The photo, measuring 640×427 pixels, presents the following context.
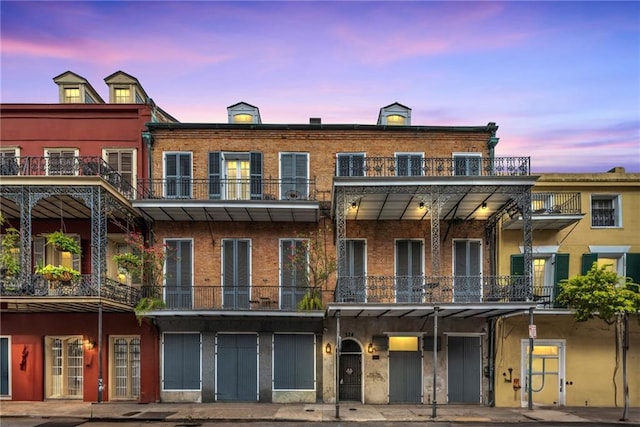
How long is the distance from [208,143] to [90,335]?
883 centimetres

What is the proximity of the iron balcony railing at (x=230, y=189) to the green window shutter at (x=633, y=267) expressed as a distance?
12.6 metres

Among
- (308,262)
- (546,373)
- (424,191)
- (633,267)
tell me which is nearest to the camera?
(424,191)

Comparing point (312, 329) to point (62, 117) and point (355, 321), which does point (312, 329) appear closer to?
point (355, 321)

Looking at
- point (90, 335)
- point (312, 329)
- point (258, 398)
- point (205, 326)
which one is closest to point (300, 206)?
point (312, 329)

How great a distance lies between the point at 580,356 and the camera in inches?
743

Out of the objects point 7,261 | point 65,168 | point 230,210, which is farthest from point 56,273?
point 230,210

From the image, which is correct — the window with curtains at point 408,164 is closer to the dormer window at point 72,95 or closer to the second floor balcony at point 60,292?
the second floor balcony at point 60,292

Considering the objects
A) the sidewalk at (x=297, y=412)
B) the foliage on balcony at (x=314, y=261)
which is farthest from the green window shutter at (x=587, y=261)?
the foliage on balcony at (x=314, y=261)

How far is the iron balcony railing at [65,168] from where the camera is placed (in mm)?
17078

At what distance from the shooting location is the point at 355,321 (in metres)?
19.1

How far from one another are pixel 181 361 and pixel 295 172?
8.70 m

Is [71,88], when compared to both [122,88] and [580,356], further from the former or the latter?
[580,356]

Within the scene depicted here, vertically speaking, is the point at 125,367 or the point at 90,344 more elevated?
the point at 90,344

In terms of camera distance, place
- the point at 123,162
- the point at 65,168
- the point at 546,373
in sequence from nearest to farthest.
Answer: the point at 65,168
the point at 546,373
the point at 123,162
